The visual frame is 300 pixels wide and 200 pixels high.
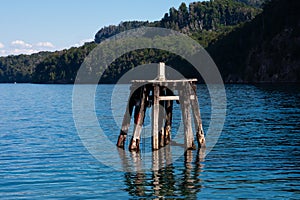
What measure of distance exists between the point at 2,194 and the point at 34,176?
9.24 ft

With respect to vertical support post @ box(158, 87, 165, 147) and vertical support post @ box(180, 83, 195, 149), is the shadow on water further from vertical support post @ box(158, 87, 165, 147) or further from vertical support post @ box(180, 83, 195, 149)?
vertical support post @ box(158, 87, 165, 147)

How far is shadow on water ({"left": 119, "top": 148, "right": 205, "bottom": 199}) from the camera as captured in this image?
682 inches

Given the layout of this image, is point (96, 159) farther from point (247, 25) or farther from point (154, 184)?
point (247, 25)

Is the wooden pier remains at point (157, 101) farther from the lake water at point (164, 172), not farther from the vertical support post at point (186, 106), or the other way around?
the lake water at point (164, 172)

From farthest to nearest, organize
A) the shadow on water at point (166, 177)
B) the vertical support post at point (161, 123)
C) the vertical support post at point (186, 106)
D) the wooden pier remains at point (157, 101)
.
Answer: the vertical support post at point (161, 123) < the vertical support post at point (186, 106) < the wooden pier remains at point (157, 101) < the shadow on water at point (166, 177)

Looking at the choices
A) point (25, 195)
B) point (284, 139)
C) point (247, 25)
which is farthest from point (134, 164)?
point (247, 25)

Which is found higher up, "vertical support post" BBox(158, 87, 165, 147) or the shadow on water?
"vertical support post" BBox(158, 87, 165, 147)

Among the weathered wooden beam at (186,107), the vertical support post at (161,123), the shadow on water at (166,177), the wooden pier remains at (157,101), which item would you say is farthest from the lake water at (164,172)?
the weathered wooden beam at (186,107)

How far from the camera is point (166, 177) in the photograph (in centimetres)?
1962

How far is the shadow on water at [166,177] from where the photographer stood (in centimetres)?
1731

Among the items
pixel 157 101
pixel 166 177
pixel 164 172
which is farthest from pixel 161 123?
pixel 166 177

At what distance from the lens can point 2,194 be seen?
17.5 metres

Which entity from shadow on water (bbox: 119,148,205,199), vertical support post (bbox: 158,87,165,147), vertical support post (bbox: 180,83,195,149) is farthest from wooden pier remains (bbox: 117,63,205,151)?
vertical support post (bbox: 158,87,165,147)

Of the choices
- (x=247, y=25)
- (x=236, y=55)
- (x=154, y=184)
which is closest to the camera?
(x=154, y=184)
